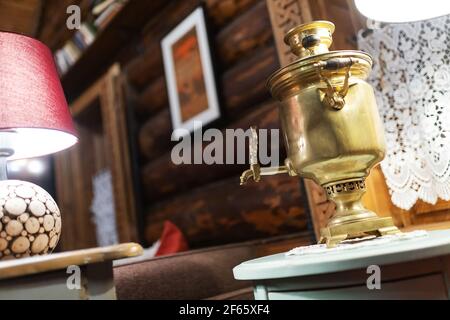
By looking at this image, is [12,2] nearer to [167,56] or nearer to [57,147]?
[167,56]

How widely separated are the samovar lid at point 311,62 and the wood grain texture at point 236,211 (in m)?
0.86

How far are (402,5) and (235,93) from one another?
3.46 feet

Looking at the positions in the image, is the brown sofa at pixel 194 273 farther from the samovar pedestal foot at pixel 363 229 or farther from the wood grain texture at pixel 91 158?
the wood grain texture at pixel 91 158

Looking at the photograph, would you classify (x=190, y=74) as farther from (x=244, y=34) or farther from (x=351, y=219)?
(x=351, y=219)

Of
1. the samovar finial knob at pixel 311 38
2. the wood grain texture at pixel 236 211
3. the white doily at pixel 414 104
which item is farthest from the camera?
the wood grain texture at pixel 236 211

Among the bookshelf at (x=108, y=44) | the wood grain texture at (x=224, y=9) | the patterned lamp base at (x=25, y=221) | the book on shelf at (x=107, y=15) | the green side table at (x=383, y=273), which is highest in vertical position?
the book on shelf at (x=107, y=15)

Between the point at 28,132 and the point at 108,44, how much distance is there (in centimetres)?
194

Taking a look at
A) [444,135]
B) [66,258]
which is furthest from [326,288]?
[444,135]

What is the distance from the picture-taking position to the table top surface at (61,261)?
0.58m

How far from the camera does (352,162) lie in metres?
0.91

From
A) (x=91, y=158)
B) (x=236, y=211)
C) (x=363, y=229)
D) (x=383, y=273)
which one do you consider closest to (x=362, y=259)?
(x=383, y=273)

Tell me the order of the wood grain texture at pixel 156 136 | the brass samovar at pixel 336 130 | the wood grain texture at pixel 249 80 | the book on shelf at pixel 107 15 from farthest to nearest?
the book on shelf at pixel 107 15 < the wood grain texture at pixel 156 136 < the wood grain texture at pixel 249 80 < the brass samovar at pixel 336 130

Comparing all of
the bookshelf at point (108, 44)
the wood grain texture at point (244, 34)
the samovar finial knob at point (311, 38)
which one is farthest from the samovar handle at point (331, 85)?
the bookshelf at point (108, 44)

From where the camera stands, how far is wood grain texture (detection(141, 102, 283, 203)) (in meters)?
1.93
